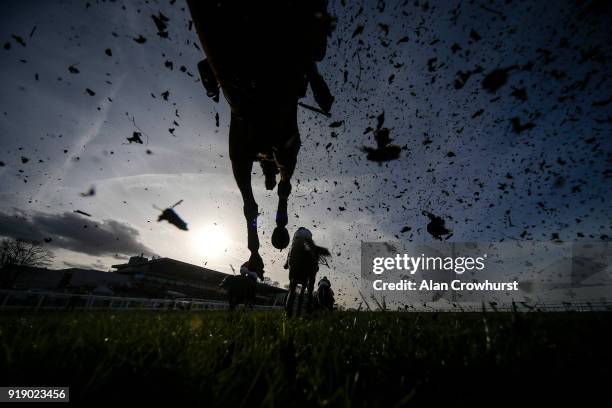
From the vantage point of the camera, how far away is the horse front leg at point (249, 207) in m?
3.89

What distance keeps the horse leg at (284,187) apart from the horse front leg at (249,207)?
37 cm

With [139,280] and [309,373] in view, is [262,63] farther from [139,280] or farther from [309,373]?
[139,280]

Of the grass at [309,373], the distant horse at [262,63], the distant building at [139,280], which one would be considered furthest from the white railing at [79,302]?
the distant building at [139,280]

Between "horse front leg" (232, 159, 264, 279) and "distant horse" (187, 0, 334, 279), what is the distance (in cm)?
2

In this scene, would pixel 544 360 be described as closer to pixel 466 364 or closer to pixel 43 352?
pixel 466 364

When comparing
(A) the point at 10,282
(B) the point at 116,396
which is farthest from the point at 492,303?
(A) the point at 10,282

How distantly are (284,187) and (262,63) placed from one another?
2.26m

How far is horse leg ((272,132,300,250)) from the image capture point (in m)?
3.94

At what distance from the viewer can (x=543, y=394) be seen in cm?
84

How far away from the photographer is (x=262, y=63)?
8.17 feet

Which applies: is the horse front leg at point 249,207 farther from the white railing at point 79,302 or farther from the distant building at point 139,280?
the distant building at point 139,280

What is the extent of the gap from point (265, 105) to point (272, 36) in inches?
27.3

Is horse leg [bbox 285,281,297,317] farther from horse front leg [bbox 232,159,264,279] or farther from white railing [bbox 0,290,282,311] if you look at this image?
white railing [bbox 0,290,282,311]

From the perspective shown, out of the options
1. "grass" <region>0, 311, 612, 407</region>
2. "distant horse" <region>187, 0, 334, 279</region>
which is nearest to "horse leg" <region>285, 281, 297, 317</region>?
"distant horse" <region>187, 0, 334, 279</region>
